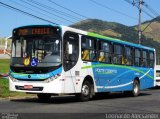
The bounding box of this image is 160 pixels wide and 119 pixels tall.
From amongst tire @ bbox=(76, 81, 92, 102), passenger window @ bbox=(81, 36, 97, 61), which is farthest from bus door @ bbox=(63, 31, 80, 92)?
tire @ bbox=(76, 81, 92, 102)

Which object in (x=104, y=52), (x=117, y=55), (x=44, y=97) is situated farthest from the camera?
(x=117, y=55)

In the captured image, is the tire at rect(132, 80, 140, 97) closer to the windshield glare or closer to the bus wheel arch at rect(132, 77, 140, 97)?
the bus wheel arch at rect(132, 77, 140, 97)

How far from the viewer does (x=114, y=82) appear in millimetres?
22484

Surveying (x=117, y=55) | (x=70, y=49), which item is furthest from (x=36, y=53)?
(x=117, y=55)

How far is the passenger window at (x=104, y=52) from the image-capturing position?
2086 cm

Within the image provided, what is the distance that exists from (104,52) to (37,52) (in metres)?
4.57

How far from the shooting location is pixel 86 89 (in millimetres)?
19328

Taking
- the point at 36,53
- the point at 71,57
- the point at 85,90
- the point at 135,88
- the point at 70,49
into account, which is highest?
the point at 70,49

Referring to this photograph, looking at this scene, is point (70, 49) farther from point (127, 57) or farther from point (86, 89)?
point (127, 57)

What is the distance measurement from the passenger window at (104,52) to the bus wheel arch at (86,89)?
4.71 feet

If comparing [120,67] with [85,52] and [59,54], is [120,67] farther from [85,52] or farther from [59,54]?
[59,54]

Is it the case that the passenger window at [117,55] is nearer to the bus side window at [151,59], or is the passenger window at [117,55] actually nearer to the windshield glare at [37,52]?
the bus side window at [151,59]

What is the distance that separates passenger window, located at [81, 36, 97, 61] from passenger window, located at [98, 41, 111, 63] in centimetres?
61

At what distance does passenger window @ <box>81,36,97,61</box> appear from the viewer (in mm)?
19156
